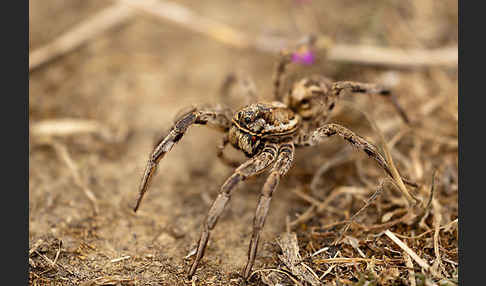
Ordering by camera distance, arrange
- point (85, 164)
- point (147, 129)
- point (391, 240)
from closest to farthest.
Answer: point (391, 240)
point (85, 164)
point (147, 129)

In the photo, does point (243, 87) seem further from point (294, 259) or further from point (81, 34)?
point (81, 34)

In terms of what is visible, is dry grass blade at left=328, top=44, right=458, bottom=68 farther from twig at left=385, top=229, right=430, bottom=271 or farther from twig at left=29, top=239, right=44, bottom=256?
twig at left=29, top=239, right=44, bottom=256

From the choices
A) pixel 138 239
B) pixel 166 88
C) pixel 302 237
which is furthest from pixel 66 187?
pixel 302 237

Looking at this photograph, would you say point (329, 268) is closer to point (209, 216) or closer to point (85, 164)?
point (209, 216)

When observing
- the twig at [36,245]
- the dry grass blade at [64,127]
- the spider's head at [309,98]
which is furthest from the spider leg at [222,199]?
the dry grass blade at [64,127]

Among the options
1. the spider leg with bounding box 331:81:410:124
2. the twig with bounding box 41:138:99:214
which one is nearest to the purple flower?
Answer: the spider leg with bounding box 331:81:410:124

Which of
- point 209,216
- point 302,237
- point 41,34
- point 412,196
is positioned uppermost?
point 41,34
